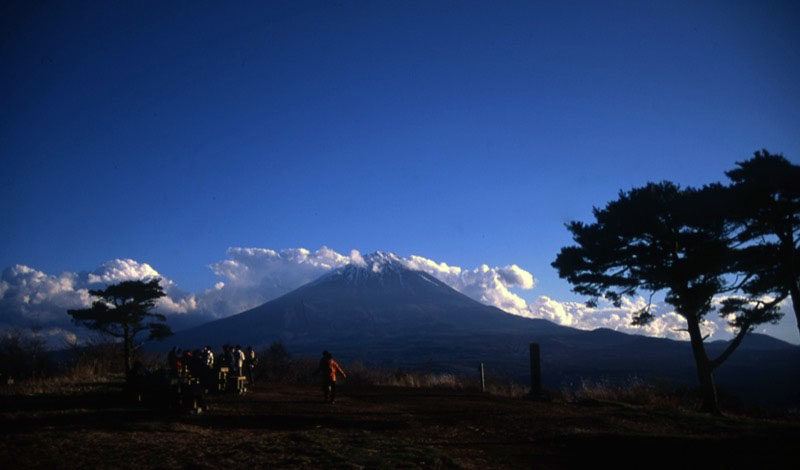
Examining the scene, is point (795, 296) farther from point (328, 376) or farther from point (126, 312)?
point (126, 312)

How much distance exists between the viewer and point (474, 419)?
38.4 ft

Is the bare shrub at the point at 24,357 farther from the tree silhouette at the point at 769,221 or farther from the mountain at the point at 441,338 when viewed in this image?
the mountain at the point at 441,338

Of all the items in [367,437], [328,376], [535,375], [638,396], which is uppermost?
[328,376]

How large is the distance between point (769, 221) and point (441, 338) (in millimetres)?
106644

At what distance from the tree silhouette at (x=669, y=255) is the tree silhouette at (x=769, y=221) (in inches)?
19.5

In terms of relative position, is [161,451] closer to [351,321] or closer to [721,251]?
[721,251]

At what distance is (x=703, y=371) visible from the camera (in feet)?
51.4

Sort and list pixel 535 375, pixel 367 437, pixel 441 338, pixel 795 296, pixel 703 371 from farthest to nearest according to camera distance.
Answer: pixel 441 338, pixel 535 375, pixel 703 371, pixel 795 296, pixel 367 437

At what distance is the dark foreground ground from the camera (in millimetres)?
6824

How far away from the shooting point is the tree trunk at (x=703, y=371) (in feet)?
49.6

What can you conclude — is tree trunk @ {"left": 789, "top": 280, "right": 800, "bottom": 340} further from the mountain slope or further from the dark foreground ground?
the mountain slope

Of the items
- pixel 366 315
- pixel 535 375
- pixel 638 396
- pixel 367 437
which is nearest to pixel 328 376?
pixel 367 437

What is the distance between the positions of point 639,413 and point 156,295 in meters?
31.8

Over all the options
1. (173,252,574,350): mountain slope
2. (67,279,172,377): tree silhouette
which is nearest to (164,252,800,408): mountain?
(173,252,574,350): mountain slope
